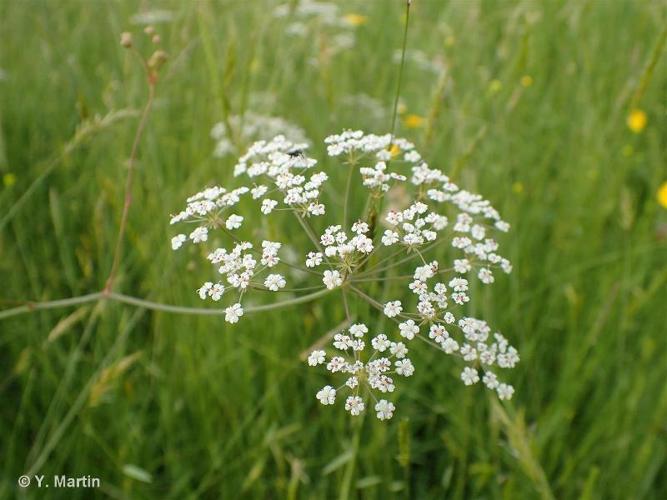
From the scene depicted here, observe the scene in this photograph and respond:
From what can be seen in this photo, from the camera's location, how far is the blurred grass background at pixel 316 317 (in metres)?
1.81

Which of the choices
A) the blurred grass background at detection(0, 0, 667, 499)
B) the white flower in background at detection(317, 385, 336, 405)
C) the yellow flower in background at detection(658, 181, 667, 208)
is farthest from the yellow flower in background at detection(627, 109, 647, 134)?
the white flower in background at detection(317, 385, 336, 405)

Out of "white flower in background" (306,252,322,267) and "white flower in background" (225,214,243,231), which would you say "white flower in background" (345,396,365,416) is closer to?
"white flower in background" (306,252,322,267)

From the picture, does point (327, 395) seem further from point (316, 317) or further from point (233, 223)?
point (316, 317)

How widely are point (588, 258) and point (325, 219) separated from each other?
966mm

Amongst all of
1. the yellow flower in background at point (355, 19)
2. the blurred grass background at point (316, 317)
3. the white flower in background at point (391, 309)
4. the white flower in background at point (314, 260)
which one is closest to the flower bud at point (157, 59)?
the blurred grass background at point (316, 317)

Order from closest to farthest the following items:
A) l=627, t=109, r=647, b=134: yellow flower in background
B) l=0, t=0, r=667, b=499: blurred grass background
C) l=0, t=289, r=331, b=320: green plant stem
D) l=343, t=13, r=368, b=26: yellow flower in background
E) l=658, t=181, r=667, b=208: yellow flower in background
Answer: l=0, t=289, r=331, b=320: green plant stem → l=0, t=0, r=667, b=499: blurred grass background → l=658, t=181, r=667, b=208: yellow flower in background → l=627, t=109, r=647, b=134: yellow flower in background → l=343, t=13, r=368, b=26: yellow flower in background

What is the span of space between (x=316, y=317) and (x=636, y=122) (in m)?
1.84

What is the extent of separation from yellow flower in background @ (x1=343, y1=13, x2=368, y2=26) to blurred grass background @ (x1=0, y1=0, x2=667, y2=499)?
0.42 metres

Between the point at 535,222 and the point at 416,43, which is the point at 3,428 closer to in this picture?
the point at 535,222

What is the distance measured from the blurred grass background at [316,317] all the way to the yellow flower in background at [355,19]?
421 millimetres

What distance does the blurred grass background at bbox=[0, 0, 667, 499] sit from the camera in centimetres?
181

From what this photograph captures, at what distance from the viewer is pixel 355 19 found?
147 inches

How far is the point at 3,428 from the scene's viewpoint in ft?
6.43

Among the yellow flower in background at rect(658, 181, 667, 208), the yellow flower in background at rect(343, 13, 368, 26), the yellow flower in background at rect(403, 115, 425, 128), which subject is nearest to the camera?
the yellow flower in background at rect(658, 181, 667, 208)
